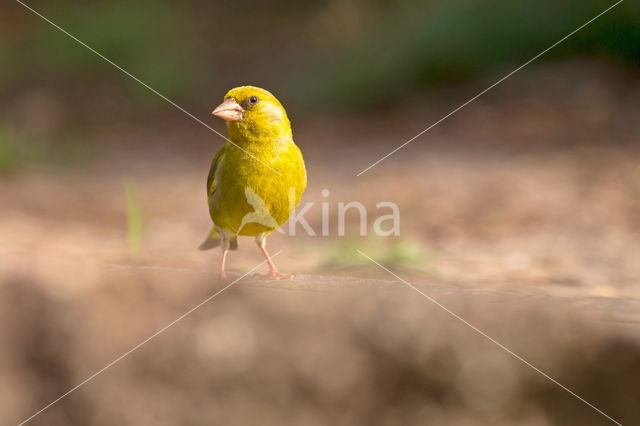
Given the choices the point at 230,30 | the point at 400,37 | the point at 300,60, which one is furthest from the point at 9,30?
the point at 400,37

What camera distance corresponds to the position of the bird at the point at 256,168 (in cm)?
234

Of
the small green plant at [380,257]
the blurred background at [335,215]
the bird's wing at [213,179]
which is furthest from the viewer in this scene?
the small green plant at [380,257]

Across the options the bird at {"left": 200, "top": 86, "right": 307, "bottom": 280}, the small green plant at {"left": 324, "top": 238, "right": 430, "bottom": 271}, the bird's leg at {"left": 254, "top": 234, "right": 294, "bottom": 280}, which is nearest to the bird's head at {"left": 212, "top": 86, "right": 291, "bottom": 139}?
the bird at {"left": 200, "top": 86, "right": 307, "bottom": 280}

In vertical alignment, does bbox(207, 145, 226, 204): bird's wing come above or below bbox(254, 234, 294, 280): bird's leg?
above

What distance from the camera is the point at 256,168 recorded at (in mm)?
2357

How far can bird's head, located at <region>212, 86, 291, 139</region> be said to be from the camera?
92.4 inches

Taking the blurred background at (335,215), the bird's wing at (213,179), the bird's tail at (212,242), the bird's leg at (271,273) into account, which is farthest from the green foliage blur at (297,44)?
the bird's wing at (213,179)

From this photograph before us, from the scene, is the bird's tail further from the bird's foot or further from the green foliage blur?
the green foliage blur

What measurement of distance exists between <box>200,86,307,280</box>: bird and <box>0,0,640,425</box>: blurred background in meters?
0.22

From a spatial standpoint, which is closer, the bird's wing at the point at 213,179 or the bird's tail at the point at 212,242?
the bird's wing at the point at 213,179

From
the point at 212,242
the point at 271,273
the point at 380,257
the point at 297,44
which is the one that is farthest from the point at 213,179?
the point at 297,44

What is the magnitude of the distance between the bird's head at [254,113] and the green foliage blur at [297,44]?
196 inches

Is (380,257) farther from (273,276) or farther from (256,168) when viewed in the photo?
(256,168)

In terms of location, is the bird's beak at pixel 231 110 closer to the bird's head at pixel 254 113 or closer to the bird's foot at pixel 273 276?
the bird's head at pixel 254 113
